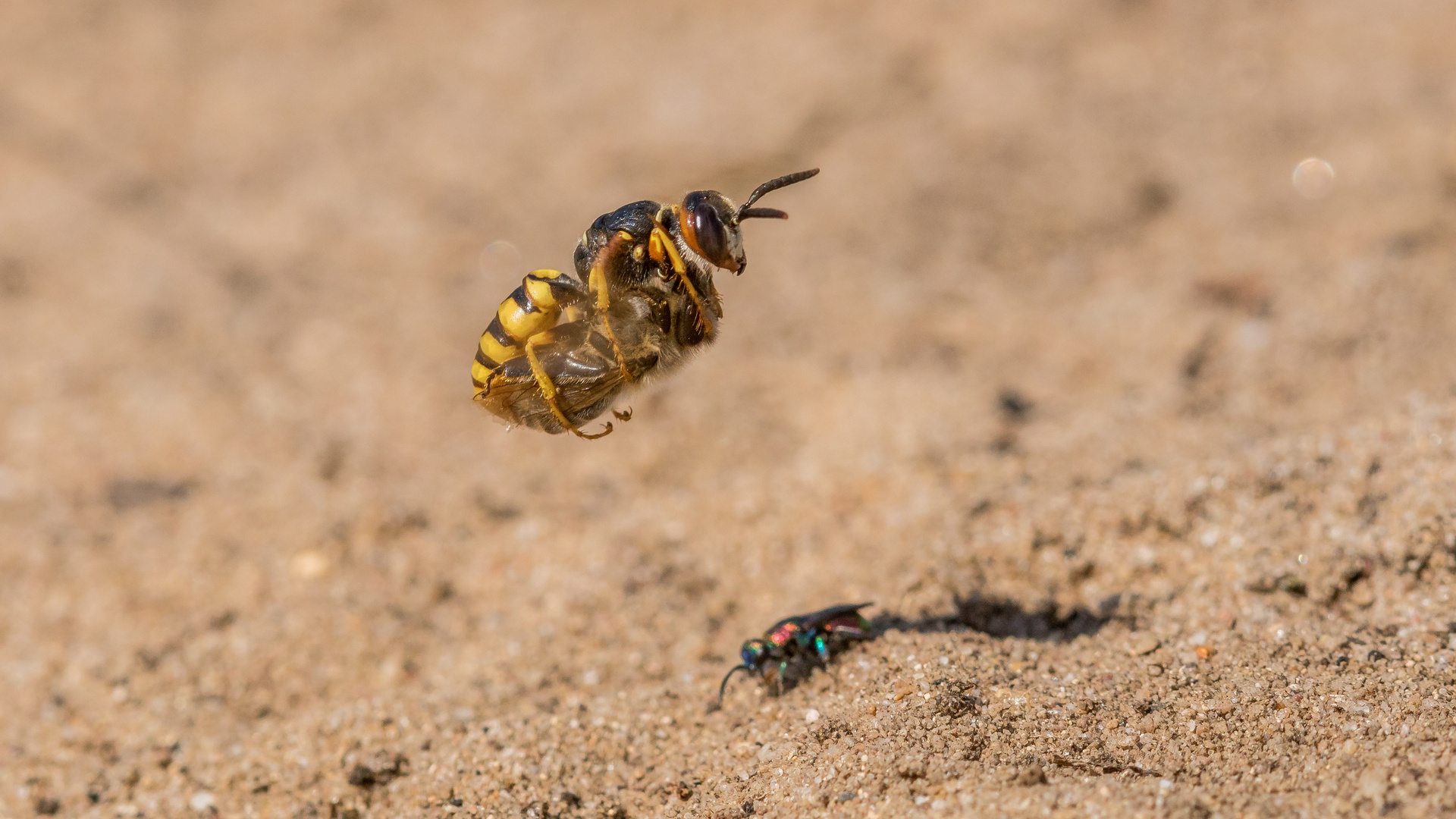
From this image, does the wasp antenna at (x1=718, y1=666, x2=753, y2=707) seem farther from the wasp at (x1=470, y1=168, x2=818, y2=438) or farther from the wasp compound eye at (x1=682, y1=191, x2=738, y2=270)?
the wasp compound eye at (x1=682, y1=191, x2=738, y2=270)

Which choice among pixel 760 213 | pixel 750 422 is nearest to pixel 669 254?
pixel 760 213

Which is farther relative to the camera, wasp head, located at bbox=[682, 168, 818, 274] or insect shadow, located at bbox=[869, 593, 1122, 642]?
insect shadow, located at bbox=[869, 593, 1122, 642]

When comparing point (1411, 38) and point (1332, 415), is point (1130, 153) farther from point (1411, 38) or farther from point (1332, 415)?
point (1332, 415)

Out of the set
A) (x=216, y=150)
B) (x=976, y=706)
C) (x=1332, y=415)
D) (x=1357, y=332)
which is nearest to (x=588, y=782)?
(x=976, y=706)

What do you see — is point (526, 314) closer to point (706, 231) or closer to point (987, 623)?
point (706, 231)

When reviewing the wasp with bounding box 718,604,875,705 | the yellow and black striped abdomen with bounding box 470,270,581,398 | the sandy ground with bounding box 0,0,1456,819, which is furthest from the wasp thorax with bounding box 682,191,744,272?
the wasp with bounding box 718,604,875,705

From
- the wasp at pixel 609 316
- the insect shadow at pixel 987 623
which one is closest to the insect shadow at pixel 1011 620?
the insect shadow at pixel 987 623
